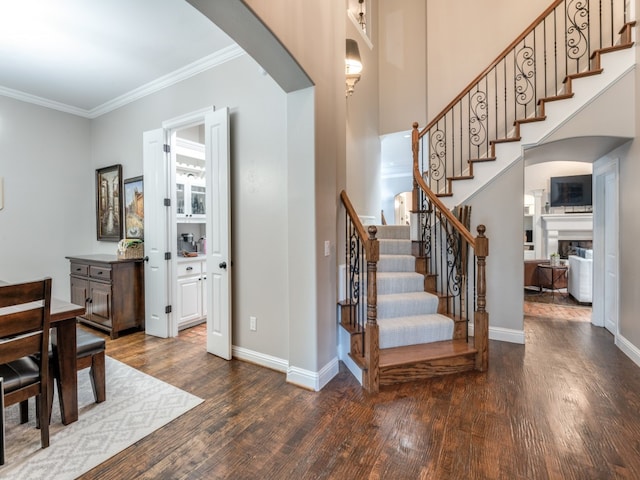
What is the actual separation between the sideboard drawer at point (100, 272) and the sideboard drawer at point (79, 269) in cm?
12

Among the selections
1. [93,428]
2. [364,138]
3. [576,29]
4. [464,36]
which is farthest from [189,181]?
[576,29]

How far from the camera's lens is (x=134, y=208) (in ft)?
13.3

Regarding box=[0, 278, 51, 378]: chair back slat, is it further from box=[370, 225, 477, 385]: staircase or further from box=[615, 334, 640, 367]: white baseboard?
box=[615, 334, 640, 367]: white baseboard

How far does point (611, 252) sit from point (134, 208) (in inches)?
239

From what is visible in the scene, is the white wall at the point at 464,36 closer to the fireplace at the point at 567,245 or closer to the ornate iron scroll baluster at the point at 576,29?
the ornate iron scroll baluster at the point at 576,29

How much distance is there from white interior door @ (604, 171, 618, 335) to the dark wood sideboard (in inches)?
222

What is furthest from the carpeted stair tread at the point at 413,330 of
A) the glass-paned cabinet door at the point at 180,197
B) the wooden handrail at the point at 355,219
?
the glass-paned cabinet door at the point at 180,197

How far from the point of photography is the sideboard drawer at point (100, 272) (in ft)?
11.8

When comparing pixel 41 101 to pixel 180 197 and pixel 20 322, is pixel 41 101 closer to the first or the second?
pixel 180 197

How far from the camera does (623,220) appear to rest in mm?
3250

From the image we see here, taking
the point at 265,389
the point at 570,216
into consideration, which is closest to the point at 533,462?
the point at 265,389

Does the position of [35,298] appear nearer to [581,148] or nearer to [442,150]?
[442,150]

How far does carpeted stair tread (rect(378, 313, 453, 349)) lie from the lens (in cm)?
278

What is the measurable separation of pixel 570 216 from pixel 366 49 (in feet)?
19.8
